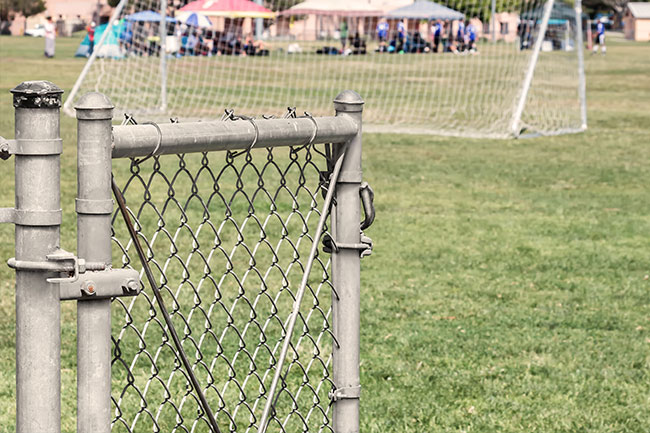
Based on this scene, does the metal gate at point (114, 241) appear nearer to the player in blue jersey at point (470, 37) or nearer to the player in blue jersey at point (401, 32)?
the player in blue jersey at point (470, 37)

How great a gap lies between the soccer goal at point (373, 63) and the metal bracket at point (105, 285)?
1571 cm

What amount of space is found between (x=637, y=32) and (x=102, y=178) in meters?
90.2

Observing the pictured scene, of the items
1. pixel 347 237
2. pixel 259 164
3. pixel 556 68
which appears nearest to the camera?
pixel 347 237

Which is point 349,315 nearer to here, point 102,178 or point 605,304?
point 102,178

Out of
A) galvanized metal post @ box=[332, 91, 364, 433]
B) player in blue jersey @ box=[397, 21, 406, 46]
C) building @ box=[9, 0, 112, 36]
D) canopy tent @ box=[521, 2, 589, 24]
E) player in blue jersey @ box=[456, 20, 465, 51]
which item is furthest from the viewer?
building @ box=[9, 0, 112, 36]

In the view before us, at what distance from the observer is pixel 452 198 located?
461 inches

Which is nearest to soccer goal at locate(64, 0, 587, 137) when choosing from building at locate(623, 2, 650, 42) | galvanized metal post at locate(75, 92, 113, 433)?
galvanized metal post at locate(75, 92, 113, 433)

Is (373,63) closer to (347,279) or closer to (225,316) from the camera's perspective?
(225,316)

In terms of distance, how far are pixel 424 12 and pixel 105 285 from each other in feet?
95.5

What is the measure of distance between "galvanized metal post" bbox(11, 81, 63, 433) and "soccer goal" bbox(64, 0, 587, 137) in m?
15.8

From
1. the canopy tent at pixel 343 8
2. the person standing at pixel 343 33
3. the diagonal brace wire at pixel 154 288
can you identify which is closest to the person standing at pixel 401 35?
the canopy tent at pixel 343 8

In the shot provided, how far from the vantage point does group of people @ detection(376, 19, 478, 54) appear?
2820cm

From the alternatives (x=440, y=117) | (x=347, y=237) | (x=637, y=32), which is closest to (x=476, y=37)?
(x=440, y=117)

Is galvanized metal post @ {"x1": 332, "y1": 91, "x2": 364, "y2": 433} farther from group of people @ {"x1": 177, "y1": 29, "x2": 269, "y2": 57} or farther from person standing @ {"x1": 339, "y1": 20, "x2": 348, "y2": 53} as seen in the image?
person standing @ {"x1": 339, "y1": 20, "x2": 348, "y2": 53}
